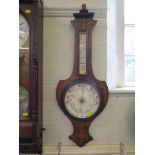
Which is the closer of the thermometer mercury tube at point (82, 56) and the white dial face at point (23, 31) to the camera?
the white dial face at point (23, 31)

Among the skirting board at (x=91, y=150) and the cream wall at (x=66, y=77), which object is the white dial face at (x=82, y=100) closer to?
the cream wall at (x=66, y=77)

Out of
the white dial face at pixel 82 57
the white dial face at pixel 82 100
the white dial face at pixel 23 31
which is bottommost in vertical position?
the white dial face at pixel 82 100

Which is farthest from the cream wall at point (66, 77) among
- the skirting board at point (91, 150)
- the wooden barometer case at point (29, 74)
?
the wooden barometer case at point (29, 74)

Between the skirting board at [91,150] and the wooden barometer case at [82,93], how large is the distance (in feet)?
0.20

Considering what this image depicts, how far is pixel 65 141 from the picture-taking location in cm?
205

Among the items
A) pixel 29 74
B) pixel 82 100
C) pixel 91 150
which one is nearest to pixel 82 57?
pixel 82 100

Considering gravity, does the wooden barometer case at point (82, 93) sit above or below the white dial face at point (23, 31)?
below

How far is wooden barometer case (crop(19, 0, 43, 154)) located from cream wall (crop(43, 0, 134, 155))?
31 centimetres

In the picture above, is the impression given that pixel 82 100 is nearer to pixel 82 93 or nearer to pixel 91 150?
pixel 82 93

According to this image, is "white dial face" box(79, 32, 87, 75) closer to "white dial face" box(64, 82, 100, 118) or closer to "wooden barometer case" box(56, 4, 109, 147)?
"wooden barometer case" box(56, 4, 109, 147)

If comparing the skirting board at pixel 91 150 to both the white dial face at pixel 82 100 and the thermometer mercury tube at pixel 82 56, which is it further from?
the thermometer mercury tube at pixel 82 56

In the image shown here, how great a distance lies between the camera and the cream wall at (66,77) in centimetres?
204

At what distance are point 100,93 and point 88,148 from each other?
46 centimetres

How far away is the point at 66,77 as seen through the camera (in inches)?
80.8
